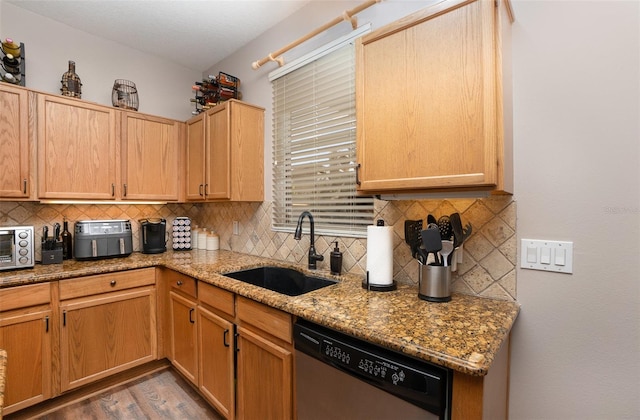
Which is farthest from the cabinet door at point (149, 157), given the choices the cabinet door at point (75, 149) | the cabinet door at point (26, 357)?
the cabinet door at point (26, 357)

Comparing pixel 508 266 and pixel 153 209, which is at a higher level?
pixel 153 209

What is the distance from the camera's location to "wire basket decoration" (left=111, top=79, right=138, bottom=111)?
8.39ft

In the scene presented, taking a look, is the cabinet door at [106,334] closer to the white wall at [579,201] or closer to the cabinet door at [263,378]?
the cabinet door at [263,378]

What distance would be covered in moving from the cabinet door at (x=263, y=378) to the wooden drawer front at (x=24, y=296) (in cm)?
133

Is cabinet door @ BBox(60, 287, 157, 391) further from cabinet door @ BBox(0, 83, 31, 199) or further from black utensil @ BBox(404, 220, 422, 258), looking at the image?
black utensil @ BBox(404, 220, 422, 258)

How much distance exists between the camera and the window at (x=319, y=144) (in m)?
1.90

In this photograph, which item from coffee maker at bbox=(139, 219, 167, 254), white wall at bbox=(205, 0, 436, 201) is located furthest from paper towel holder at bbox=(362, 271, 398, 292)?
→ coffee maker at bbox=(139, 219, 167, 254)

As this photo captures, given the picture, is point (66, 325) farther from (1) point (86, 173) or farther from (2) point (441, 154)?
(2) point (441, 154)

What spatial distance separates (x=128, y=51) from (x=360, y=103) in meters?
2.52

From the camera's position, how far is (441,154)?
1.19m

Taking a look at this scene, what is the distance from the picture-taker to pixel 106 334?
2137 mm

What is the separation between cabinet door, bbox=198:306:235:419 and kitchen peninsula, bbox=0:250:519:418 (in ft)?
0.74

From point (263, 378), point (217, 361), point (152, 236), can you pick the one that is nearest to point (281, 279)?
point (217, 361)

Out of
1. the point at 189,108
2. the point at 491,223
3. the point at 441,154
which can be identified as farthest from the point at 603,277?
the point at 189,108
